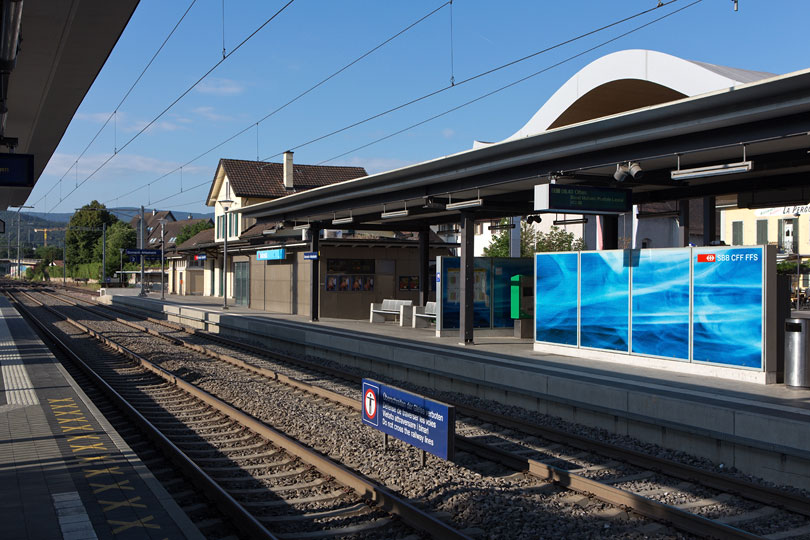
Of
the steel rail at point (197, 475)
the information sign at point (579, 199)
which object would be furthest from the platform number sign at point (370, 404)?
the information sign at point (579, 199)

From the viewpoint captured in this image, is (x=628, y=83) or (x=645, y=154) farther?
(x=628, y=83)

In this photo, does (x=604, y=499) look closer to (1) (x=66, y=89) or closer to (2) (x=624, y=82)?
(1) (x=66, y=89)

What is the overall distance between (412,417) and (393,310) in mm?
19860

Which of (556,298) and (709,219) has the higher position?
(709,219)

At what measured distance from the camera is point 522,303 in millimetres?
20500

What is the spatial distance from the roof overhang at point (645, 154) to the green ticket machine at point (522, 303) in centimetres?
204

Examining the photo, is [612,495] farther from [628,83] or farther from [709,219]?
[628,83]

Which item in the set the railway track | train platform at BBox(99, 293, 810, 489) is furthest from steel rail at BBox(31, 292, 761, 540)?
train platform at BBox(99, 293, 810, 489)

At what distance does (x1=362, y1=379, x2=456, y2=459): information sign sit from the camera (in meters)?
7.96

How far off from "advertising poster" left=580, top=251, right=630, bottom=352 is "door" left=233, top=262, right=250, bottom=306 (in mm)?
27735

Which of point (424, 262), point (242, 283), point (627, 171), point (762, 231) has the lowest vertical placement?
point (242, 283)

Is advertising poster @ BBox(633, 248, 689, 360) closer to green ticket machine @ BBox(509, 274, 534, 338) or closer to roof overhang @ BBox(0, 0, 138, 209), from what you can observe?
green ticket machine @ BBox(509, 274, 534, 338)

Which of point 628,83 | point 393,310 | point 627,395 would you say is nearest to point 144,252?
point 393,310

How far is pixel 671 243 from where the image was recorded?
5172 cm
